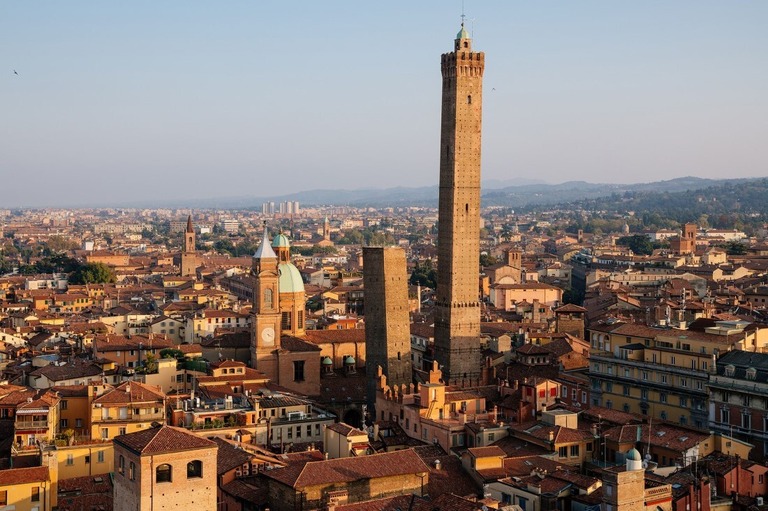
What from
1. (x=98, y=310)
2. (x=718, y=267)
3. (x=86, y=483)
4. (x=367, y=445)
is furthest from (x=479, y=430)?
(x=718, y=267)

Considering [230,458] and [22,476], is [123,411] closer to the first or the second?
[230,458]

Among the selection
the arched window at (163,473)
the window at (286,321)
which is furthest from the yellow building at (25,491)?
the window at (286,321)

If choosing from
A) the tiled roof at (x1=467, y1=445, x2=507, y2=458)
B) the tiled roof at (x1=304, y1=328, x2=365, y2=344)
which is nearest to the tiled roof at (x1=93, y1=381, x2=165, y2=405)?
the tiled roof at (x1=467, y1=445, x2=507, y2=458)

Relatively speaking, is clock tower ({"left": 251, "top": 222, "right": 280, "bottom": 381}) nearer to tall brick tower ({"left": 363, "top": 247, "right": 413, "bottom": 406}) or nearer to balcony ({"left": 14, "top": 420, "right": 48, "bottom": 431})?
tall brick tower ({"left": 363, "top": 247, "right": 413, "bottom": 406})

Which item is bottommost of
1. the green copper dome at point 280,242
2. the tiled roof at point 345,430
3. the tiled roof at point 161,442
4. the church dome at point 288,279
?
the tiled roof at point 345,430

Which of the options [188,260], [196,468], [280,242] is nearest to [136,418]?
[196,468]

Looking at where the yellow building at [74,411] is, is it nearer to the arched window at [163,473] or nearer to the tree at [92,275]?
the arched window at [163,473]

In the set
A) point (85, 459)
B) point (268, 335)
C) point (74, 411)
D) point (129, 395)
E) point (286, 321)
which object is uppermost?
point (286, 321)
